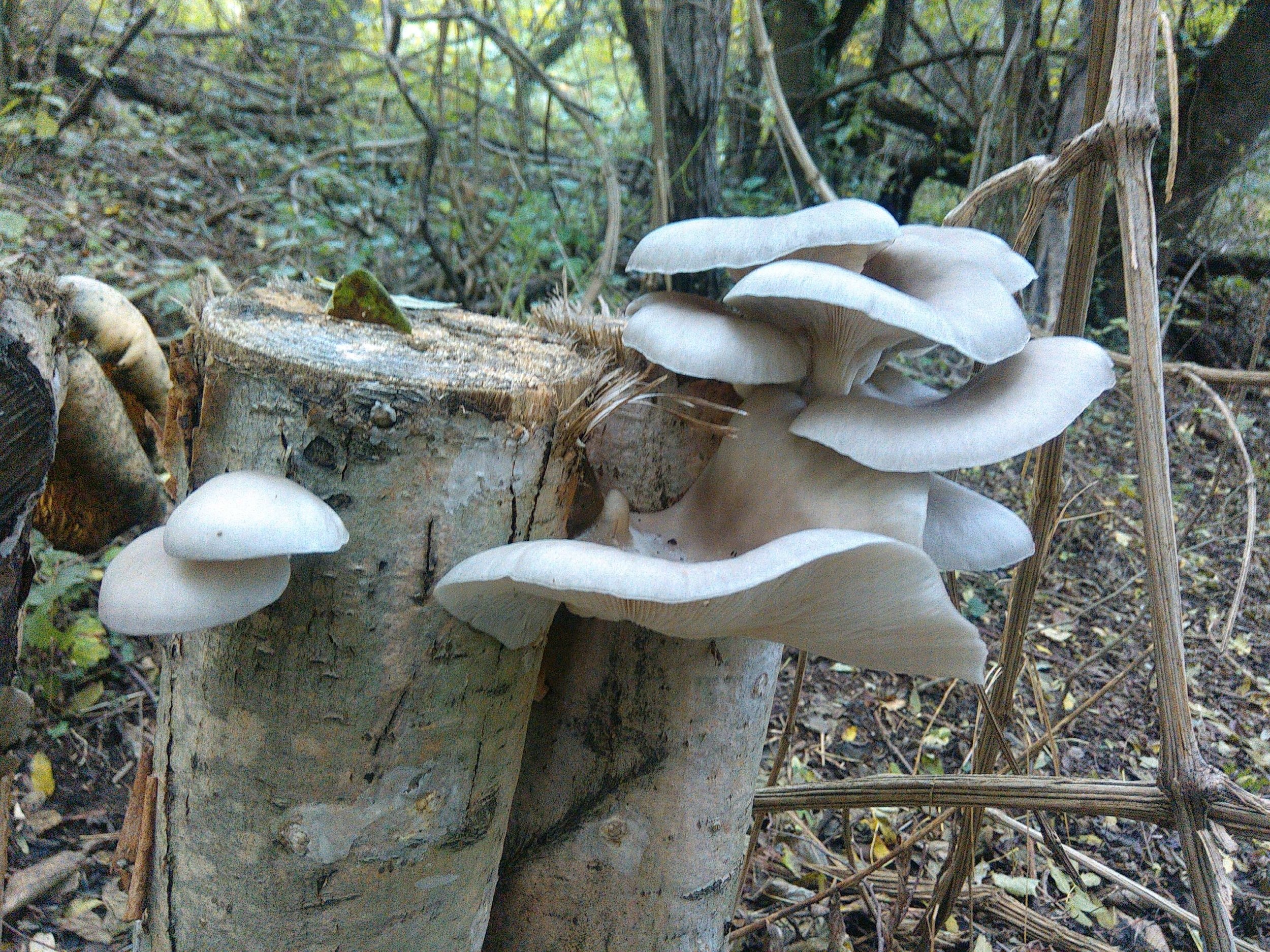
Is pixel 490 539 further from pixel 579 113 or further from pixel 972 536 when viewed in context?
pixel 579 113

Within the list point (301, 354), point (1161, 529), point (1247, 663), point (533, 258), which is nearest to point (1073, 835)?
point (1247, 663)

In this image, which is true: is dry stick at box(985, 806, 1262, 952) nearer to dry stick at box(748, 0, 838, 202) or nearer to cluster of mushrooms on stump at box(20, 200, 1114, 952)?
cluster of mushrooms on stump at box(20, 200, 1114, 952)

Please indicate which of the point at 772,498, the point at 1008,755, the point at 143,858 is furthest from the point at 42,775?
the point at 1008,755

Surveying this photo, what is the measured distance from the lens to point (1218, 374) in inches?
64.7

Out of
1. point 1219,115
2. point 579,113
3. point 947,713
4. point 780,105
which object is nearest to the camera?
point 780,105

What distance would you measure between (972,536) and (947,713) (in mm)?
2387

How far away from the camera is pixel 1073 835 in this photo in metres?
2.86

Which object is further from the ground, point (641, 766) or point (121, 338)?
point (121, 338)

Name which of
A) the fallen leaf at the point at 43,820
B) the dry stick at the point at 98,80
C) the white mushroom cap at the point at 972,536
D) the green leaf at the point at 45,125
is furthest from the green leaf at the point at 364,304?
the dry stick at the point at 98,80

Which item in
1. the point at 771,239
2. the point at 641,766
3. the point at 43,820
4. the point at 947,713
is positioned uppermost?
the point at 771,239

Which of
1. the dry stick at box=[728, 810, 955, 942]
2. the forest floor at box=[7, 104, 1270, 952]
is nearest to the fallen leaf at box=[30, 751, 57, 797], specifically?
the forest floor at box=[7, 104, 1270, 952]

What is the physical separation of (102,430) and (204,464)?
1005 millimetres

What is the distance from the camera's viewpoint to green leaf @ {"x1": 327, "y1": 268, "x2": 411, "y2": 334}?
165cm

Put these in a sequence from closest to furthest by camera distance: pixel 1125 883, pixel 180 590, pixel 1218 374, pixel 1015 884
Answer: pixel 180 590
pixel 1218 374
pixel 1125 883
pixel 1015 884
